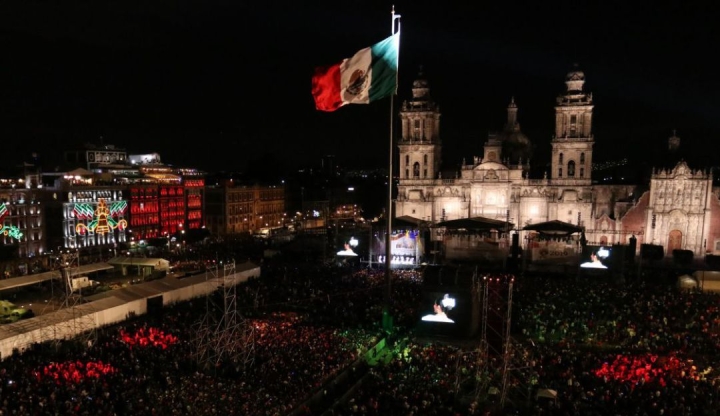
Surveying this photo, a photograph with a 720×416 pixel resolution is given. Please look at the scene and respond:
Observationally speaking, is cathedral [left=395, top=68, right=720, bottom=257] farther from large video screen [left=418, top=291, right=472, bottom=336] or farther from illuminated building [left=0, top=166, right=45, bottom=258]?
illuminated building [left=0, top=166, right=45, bottom=258]

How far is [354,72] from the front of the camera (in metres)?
19.9

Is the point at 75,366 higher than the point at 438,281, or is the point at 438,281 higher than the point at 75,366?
the point at 438,281

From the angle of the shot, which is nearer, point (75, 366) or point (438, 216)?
point (75, 366)

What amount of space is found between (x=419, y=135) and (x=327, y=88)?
40.8m

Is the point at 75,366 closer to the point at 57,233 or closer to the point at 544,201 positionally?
the point at 57,233

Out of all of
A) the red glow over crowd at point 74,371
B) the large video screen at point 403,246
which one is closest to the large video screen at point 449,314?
the red glow over crowd at point 74,371

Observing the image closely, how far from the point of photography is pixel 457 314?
25.2m

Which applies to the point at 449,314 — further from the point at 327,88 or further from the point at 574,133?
the point at 574,133

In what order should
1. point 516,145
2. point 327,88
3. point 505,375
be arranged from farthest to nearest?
1. point 516,145
2. point 327,88
3. point 505,375

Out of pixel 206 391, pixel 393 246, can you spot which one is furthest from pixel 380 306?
pixel 393 246

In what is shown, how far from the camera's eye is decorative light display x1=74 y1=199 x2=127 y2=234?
5512 centimetres

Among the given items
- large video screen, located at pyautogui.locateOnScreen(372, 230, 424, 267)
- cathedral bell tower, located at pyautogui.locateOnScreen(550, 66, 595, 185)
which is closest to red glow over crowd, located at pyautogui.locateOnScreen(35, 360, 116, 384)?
large video screen, located at pyautogui.locateOnScreen(372, 230, 424, 267)

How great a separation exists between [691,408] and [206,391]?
1541 centimetres

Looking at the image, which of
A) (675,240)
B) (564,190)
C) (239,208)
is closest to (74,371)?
(564,190)
